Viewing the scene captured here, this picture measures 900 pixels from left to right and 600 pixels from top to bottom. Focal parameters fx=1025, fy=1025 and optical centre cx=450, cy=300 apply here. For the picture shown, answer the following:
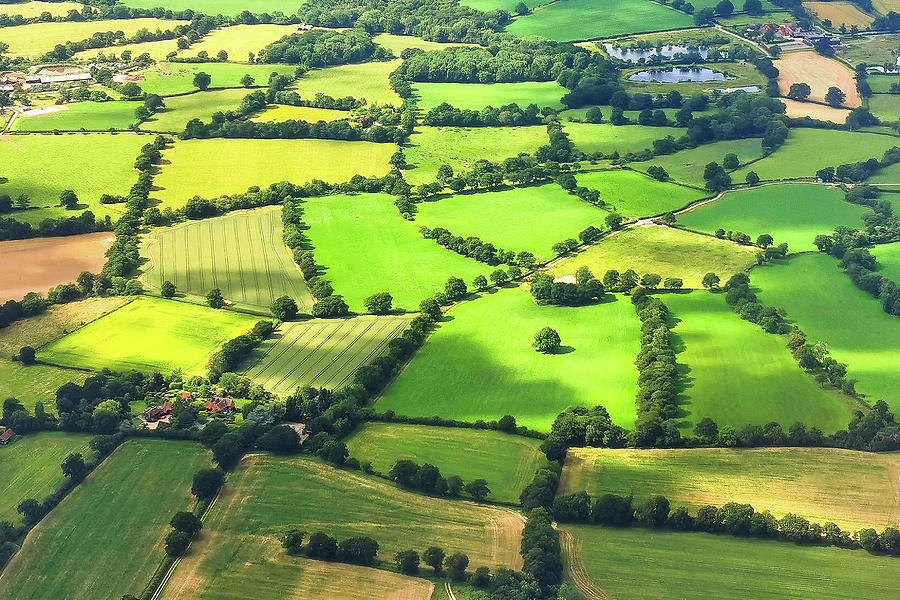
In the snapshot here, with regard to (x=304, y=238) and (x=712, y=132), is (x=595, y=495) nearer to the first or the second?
(x=304, y=238)

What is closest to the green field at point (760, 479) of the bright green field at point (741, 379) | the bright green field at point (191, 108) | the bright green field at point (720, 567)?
the bright green field at point (720, 567)

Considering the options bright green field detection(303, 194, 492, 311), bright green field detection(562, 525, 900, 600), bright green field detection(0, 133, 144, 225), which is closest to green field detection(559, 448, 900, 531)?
bright green field detection(562, 525, 900, 600)

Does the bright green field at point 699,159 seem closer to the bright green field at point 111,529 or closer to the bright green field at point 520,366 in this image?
the bright green field at point 520,366

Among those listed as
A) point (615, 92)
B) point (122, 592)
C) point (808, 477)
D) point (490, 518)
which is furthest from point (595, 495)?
point (615, 92)

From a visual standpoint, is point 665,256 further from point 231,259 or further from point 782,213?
point 231,259

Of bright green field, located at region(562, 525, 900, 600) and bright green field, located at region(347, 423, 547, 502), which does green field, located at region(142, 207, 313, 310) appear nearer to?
bright green field, located at region(347, 423, 547, 502)

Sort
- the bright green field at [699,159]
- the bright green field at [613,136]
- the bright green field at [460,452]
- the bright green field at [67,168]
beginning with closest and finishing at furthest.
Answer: the bright green field at [460,452], the bright green field at [67,168], the bright green field at [699,159], the bright green field at [613,136]
